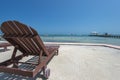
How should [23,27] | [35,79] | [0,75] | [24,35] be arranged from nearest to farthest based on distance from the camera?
[23,27], [24,35], [35,79], [0,75]

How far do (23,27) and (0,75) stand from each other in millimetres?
1523

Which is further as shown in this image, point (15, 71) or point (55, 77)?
point (55, 77)

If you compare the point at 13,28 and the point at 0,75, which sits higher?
the point at 13,28

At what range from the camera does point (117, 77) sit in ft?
9.12

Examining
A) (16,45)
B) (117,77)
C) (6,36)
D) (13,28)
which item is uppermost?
(13,28)

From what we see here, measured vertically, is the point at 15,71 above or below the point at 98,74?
above

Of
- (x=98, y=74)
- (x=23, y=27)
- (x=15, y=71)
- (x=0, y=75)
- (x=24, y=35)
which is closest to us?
(x=15, y=71)

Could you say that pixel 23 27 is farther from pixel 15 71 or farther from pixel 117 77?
pixel 117 77

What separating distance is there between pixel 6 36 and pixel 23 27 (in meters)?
0.68

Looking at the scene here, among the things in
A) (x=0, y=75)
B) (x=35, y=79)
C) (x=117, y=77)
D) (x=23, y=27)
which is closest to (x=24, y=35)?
(x=23, y=27)

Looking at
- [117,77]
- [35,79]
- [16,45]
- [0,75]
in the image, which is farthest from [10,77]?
[117,77]

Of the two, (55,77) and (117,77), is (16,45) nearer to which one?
(55,77)

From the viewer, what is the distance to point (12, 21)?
2.24m

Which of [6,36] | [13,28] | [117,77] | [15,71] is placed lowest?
[117,77]
